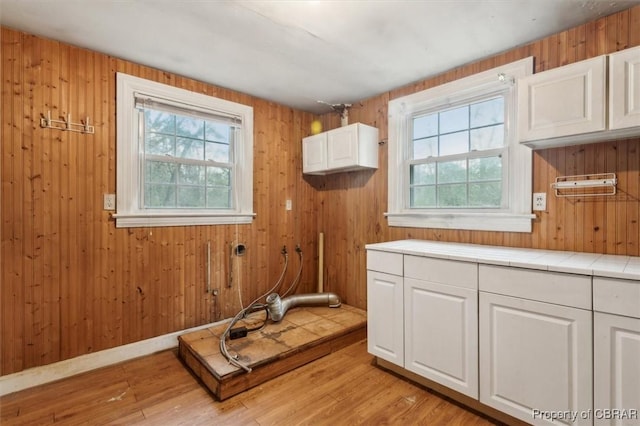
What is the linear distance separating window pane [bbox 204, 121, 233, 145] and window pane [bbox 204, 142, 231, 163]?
51 millimetres

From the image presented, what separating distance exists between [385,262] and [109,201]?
88.6 inches

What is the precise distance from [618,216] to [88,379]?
3.77m

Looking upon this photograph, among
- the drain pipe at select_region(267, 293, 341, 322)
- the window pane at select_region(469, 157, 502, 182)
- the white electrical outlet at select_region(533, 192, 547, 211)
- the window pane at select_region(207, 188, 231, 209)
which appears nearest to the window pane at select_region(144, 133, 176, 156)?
the window pane at select_region(207, 188, 231, 209)

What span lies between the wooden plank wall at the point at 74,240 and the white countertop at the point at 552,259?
6.27 ft

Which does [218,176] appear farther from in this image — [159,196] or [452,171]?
[452,171]

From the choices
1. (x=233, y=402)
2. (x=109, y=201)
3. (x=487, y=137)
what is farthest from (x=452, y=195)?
(x=109, y=201)

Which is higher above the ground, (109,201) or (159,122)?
(159,122)

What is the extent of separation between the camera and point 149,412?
6.10ft

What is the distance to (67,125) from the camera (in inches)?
87.9

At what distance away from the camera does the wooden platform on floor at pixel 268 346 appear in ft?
6.79

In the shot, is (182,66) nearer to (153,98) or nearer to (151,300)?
(153,98)

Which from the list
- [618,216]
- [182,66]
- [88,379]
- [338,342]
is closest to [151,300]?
[88,379]

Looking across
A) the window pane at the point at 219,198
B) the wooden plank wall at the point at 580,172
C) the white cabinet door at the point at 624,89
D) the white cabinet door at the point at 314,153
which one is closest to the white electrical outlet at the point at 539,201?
the wooden plank wall at the point at 580,172

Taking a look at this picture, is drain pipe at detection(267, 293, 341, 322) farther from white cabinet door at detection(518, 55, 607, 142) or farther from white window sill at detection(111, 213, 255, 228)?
white cabinet door at detection(518, 55, 607, 142)
